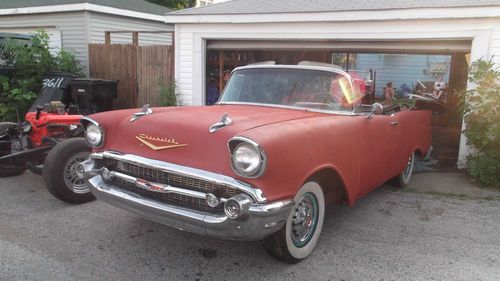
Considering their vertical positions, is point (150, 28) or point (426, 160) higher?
point (150, 28)

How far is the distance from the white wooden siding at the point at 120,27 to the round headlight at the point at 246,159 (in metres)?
9.87

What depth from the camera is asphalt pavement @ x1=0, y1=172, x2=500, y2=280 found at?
340cm

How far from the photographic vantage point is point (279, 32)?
27.2ft

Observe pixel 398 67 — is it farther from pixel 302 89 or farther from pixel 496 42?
pixel 302 89

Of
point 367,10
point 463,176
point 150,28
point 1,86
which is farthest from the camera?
point 150,28

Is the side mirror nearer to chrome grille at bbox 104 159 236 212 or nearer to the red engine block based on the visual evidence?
chrome grille at bbox 104 159 236 212

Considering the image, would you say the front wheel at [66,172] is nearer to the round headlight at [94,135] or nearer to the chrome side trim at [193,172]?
the round headlight at [94,135]

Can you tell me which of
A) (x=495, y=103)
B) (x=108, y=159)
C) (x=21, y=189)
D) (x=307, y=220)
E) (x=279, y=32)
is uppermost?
(x=279, y=32)

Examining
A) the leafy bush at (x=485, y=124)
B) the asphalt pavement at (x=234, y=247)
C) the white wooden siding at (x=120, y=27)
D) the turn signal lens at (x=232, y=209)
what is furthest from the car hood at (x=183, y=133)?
the white wooden siding at (x=120, y=27)

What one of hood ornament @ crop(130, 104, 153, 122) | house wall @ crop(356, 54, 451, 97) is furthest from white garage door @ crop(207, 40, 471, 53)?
house wall @ crop(356, 54, 451, 97)

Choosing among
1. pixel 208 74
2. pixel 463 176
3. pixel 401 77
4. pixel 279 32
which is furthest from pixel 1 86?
pixel 401 77

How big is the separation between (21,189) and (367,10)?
581 centimetres

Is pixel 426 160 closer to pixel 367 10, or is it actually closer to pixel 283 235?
pixel 367 10

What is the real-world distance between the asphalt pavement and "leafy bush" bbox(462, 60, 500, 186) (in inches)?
42.2
